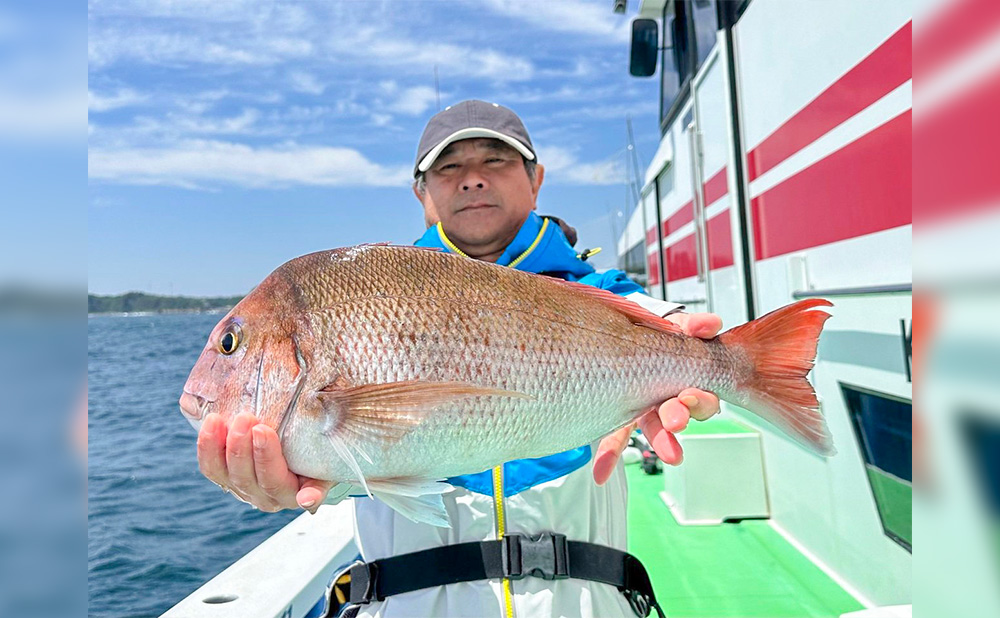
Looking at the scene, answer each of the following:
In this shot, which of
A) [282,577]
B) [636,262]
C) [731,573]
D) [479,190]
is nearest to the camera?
[479,190]

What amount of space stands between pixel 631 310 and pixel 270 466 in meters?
0.86

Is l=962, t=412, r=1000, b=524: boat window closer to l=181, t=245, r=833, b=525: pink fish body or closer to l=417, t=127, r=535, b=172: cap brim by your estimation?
l=181, t=245, r=833, b=525: pink fish body

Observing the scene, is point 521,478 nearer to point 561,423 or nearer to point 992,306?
point 561,423

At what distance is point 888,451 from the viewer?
7.75 ft

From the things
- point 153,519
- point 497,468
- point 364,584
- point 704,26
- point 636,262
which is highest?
point 704,26

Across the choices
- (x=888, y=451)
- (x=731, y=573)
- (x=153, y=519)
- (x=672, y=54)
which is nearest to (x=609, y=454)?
(x=888, y=451)

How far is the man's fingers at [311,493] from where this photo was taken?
1297 millimetres

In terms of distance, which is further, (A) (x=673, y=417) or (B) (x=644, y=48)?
(B) (x=644, y=48)

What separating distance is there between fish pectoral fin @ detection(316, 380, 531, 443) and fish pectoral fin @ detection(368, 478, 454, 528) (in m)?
0.11

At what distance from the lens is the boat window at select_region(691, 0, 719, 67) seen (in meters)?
4.34

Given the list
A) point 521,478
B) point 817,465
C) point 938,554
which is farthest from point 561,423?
point 817,465

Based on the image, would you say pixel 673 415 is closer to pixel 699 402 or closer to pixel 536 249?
pixel 699 402

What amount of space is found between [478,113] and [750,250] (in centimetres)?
234

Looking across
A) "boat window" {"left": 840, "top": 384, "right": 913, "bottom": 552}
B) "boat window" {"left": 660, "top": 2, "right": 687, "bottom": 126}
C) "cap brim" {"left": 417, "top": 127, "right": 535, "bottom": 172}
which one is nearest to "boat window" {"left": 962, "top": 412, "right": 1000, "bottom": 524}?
"cap brim" {"left": 417, "top": 127, "right": 535, "bottom": 172}
